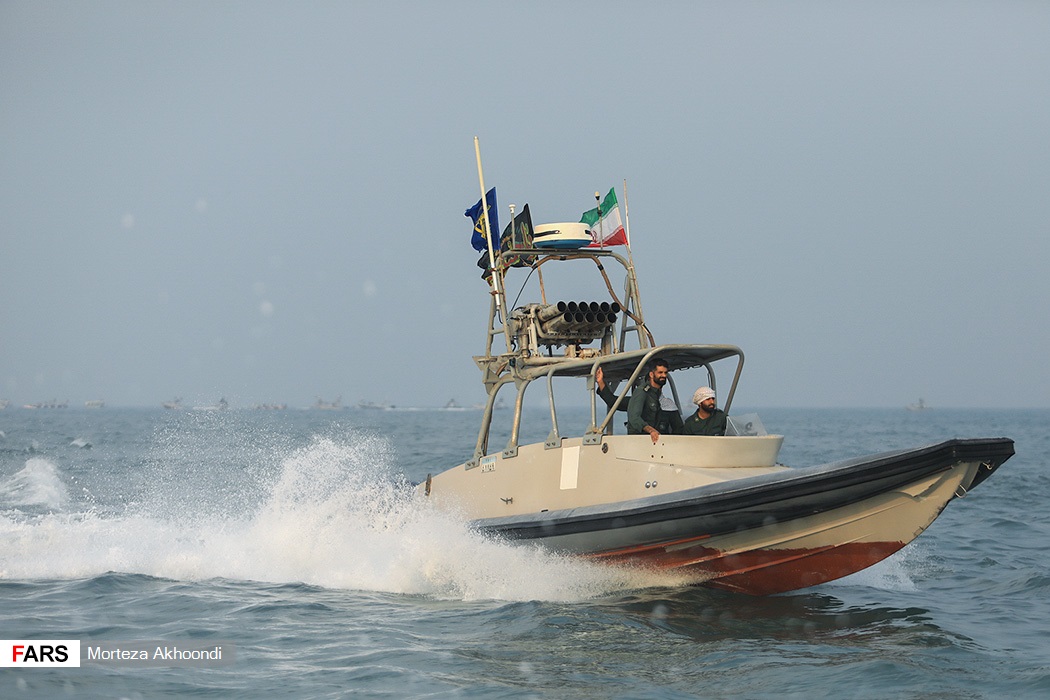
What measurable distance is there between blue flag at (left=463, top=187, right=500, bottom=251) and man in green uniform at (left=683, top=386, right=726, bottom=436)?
3235 mm

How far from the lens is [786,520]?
8398 millimetres

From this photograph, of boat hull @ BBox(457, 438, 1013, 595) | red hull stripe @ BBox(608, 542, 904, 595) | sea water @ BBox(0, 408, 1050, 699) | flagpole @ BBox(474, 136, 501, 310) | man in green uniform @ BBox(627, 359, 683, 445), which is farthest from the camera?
flagpole @ BBox(474, 136, 501, 310)

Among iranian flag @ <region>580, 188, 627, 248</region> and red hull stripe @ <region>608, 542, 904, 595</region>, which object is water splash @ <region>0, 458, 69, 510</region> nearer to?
iranian flag @ <region>580, 188, 627, 248</region>

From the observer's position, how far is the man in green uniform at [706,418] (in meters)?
9.46

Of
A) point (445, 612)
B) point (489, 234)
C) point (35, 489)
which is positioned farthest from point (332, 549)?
point (35, 489)

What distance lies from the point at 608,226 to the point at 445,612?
15.5ft

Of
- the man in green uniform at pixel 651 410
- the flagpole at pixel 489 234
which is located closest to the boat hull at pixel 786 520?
the man in green uniform at pixel 651 410

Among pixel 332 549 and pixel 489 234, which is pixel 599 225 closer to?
pixel 489 234

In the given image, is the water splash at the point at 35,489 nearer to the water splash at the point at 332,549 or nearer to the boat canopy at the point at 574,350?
the water splash at the point at 332,549

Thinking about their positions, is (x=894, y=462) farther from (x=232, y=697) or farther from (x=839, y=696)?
(x=232, y=697)

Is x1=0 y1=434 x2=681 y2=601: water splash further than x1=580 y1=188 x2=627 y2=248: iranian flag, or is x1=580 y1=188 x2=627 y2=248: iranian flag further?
x1=580 y1=188 x2=627 y2=248: iranian flag

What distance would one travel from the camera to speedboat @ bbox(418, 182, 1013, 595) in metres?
8.15

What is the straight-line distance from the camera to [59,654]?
24.1ft

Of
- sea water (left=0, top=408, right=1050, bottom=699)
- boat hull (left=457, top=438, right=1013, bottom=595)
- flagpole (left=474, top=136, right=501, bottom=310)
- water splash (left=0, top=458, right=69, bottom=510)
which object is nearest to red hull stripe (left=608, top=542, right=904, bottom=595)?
boat hull (left=457, top=438, right=1013, bottom=595)
